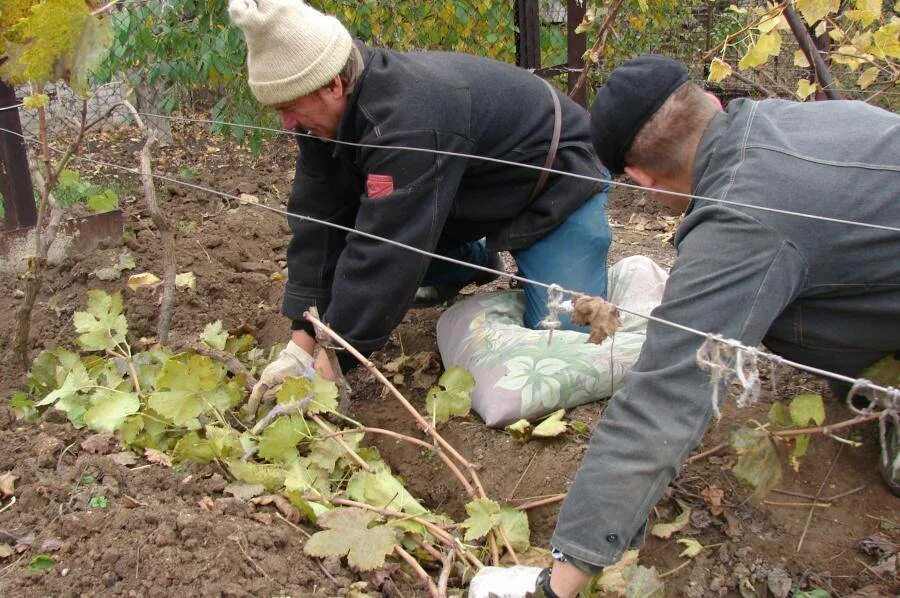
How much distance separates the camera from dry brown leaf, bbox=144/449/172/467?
2234 mm

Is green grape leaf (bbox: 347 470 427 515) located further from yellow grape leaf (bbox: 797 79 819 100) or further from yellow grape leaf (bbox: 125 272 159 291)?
yellow grape leaf (bbox: 797 79 819 100)

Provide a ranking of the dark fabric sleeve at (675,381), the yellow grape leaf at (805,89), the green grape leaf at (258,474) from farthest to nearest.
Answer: the yellow grape leaf at (805,89), the green grape leaf at (258,474), the dark fabric sleeve at (675,381)

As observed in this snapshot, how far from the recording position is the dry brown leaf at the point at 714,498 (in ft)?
7.13

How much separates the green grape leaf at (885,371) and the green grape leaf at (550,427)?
83 centimetres

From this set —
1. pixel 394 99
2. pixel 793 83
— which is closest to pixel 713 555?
pixel 394 99

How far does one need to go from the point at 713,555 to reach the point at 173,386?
1.49 m

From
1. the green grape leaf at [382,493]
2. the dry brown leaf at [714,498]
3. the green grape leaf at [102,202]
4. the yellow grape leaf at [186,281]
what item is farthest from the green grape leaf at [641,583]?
the green grape leaf at [102,202]

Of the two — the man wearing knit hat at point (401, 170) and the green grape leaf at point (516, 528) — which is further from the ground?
the man wearing knit hat at point (401, 170)

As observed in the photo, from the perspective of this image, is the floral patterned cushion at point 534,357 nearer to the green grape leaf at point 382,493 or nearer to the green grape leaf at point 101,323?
the green grape leaf at point 382,493

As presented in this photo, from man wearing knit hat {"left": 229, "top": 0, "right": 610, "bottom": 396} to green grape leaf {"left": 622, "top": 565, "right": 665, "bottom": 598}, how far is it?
0.93 metres

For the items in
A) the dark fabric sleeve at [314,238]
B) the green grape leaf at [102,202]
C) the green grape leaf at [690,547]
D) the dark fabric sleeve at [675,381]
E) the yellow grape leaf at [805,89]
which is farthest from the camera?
the green grape leaf at [102,202]

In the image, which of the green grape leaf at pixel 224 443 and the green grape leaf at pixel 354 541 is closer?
the green grape leaf at pixel 354 541

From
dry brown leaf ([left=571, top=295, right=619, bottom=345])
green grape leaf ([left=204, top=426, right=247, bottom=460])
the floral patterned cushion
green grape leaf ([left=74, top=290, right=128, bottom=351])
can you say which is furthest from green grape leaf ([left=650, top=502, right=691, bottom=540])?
green grape leaf ([left=74, top=290, right=128, bottom=351])

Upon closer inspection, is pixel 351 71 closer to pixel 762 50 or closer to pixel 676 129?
pixel 676 129
